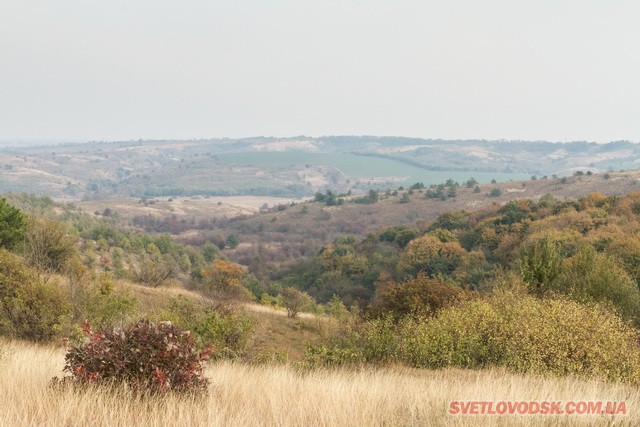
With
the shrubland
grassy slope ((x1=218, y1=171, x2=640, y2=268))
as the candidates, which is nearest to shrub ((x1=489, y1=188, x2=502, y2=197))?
grassy slope ((x1=218, y1=171, x2=640, y2=268))

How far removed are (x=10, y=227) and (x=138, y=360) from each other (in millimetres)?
39098

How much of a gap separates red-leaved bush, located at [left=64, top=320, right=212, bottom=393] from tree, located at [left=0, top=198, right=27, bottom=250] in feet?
123

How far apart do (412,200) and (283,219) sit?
130 feet

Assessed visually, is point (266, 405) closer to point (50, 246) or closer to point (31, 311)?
point (31, 311)

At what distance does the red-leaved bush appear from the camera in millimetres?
7455

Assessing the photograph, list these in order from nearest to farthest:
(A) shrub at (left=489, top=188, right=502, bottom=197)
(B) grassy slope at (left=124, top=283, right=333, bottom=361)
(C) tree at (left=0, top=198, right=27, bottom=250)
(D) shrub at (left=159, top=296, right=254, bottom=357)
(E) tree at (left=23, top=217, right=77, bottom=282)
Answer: (D) shrub at (left=159, top=296, right=254, bottom=357), (B) grassy slope at (left=124, top=283, right=333, bottom=361), (E) tree at (left=23, top=217, right=77, bottom=282), (C) tree at (left=0, top=198, right=27, bottom=250), (A) shrub at (left=489, top=188, right=502, bottom=197)

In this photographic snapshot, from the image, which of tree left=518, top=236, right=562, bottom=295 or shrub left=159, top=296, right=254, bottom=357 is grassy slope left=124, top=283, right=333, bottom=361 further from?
tree left=518, top=236, right=562, bottom=295

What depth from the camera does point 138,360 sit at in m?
7.52

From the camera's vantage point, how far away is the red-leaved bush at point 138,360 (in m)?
7.45

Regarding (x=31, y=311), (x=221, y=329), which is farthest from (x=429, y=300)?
(x=31, y=311)

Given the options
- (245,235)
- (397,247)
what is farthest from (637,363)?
(245,235)

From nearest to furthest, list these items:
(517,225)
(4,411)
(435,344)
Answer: (4,411)
(435,344)
(517,225)

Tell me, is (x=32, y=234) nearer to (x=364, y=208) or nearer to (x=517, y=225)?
(x=517, y=225)

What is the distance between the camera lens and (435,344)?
679 inches
